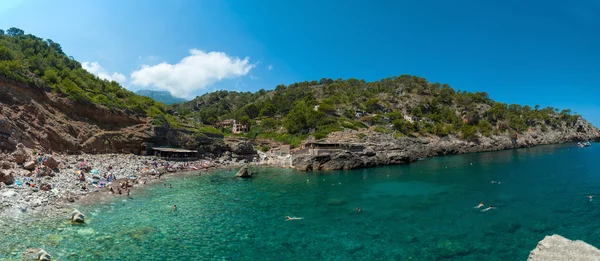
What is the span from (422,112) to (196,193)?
94.3 m

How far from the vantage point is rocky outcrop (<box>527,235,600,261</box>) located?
759 centimetres

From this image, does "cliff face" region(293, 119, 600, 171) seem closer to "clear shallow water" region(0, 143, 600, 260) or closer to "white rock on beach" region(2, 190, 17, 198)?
"clear shallow water" region(0, 143, 600, 260)

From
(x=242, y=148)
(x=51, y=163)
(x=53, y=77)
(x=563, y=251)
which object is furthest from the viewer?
(x=242, y=148)

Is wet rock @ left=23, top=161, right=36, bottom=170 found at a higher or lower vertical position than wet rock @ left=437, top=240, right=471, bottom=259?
higher

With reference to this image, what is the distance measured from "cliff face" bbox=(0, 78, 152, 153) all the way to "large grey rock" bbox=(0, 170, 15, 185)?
6.78 m

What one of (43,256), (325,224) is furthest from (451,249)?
(43,256)

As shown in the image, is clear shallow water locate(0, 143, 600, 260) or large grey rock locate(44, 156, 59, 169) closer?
clear shallow water locate(0, 143, 600, 260)

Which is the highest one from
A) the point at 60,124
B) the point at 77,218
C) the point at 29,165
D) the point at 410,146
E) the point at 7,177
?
the point at 60,124

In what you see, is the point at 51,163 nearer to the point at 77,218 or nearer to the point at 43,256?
the point at 77,218

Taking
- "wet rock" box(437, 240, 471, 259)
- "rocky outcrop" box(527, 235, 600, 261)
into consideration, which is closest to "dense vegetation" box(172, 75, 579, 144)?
"wet rock" box(437, 240, 471, 259)

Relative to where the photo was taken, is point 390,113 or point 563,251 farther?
point 390,113

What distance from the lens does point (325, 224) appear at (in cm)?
1950

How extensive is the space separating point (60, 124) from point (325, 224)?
1520 inches

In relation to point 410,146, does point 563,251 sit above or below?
below
